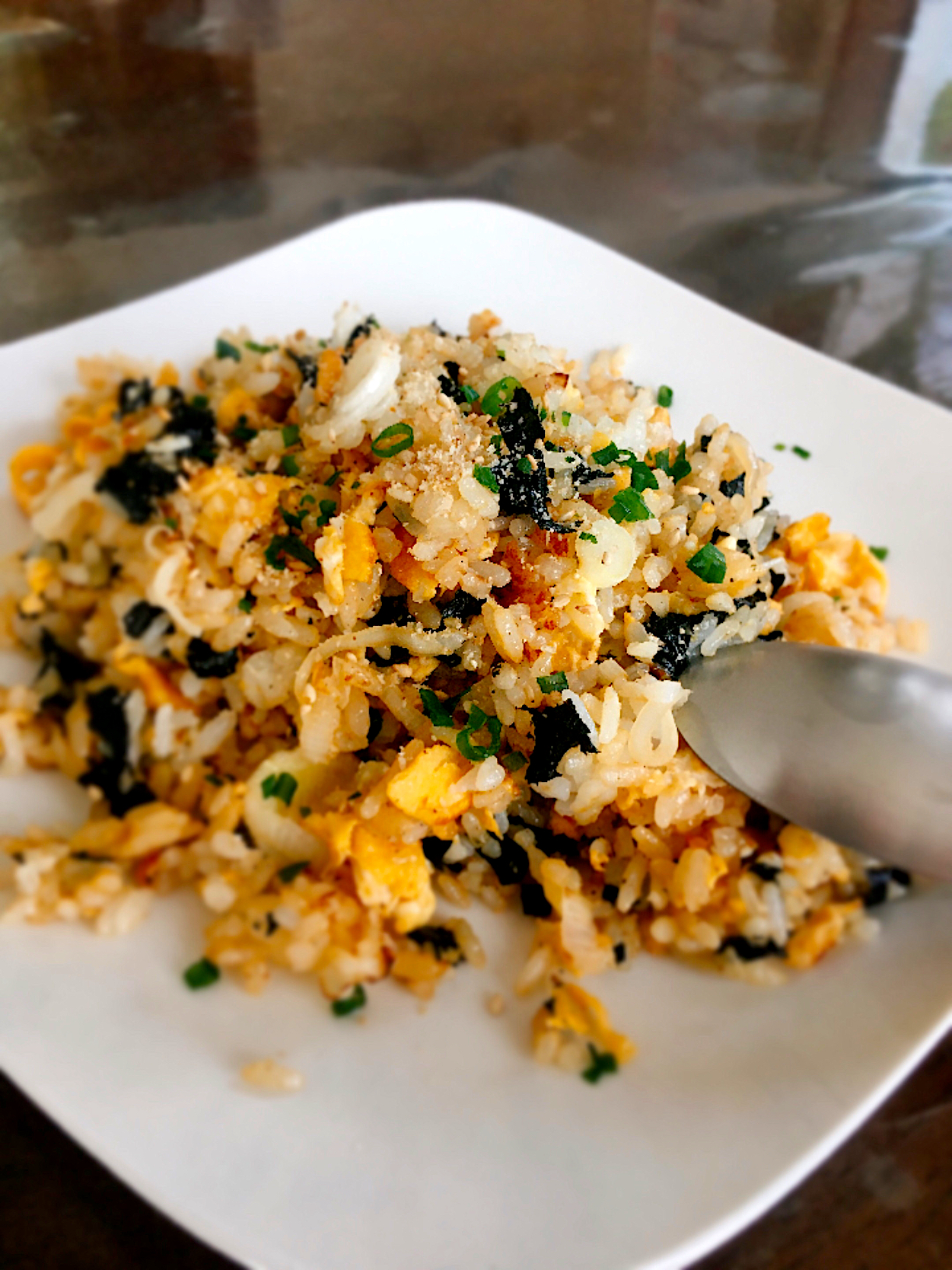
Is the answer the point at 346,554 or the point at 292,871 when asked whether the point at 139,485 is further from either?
the point at 292,871

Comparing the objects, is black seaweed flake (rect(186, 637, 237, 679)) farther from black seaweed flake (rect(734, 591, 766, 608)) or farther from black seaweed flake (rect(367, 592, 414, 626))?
black seaweed flake (rect(734, 591, 766, 608))

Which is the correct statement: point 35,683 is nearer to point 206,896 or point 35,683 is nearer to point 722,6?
point 206,896

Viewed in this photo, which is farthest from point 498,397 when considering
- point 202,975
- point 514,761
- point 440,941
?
point 202,975

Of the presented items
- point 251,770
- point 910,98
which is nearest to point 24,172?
point 251,770

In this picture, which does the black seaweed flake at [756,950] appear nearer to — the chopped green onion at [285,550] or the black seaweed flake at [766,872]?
the black seaweed flake at [766,872]

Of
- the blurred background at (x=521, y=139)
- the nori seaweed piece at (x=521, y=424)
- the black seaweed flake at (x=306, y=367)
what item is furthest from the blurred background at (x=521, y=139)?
the nori seaweed piece at (x=521, y=424)
